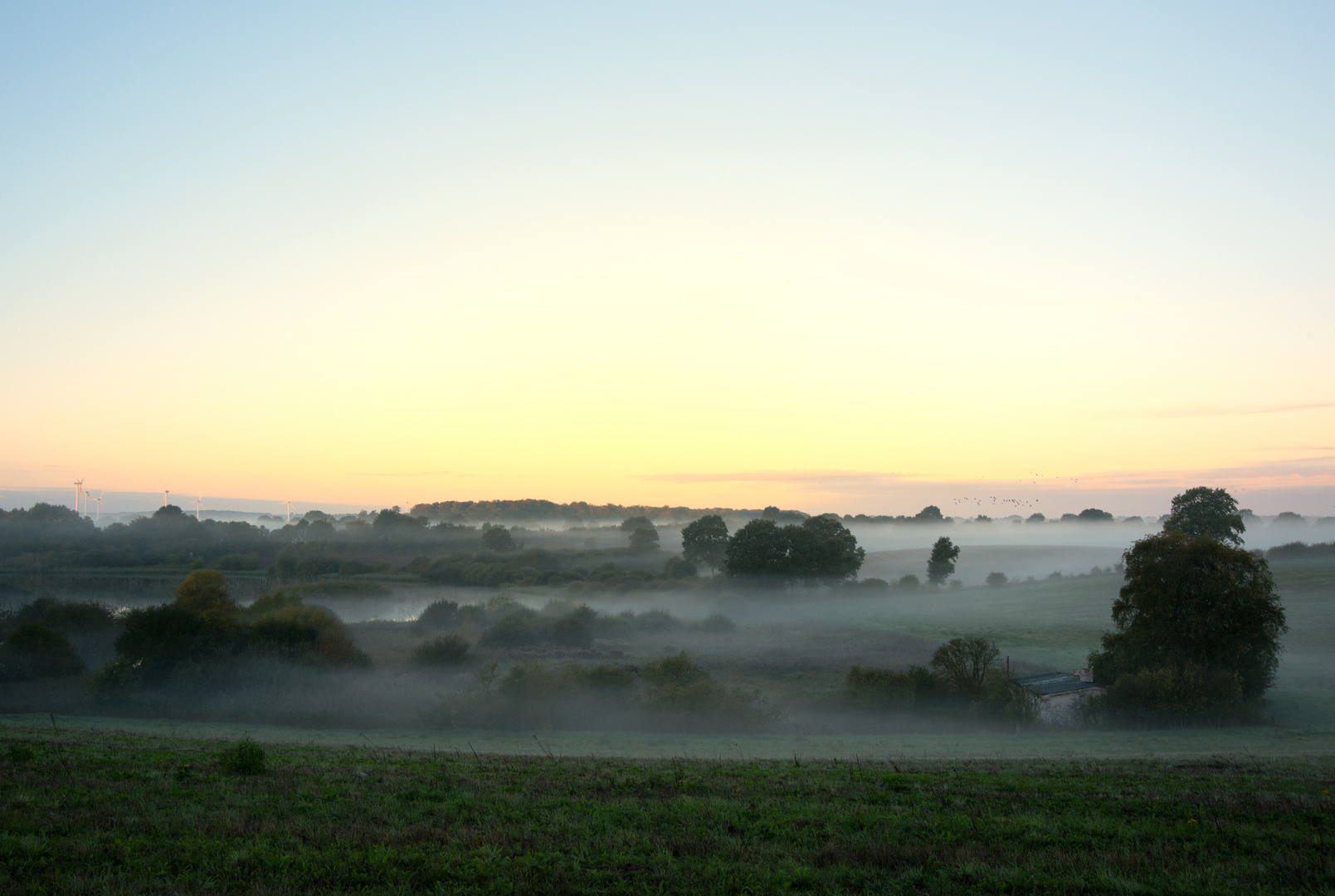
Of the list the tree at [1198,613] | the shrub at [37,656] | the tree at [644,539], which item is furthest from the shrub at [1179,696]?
the tree at [644,539]

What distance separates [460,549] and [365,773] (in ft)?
383

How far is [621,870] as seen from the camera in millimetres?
8164

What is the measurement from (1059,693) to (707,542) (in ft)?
221

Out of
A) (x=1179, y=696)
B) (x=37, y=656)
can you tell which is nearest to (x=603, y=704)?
(x=1179, y=696)

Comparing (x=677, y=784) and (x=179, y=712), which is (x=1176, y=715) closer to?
(x=677, y=784)

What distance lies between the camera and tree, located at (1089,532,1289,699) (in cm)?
3111

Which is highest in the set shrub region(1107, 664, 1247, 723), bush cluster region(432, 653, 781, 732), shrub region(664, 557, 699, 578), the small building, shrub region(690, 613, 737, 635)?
shrub region(1107, 664, 1247, 723)

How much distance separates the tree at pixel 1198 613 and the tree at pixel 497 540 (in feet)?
339

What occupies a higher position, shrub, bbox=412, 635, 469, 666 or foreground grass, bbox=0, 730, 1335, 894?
foreground grass, bbox=0, 730, 1335, 894

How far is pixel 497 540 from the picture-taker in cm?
12712

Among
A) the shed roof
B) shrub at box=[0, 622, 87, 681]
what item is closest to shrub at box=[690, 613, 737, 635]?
the shed roof

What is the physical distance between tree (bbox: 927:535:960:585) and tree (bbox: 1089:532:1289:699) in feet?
191

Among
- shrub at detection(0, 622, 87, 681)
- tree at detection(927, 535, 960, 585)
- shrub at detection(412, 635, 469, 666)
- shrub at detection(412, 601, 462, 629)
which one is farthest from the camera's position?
tree at detection(927, 535, 960, 585)

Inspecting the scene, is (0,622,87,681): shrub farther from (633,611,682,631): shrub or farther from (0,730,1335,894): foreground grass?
(633,611,682,631): shrub
